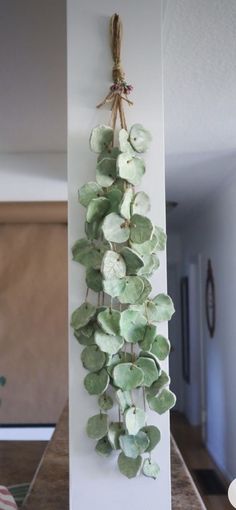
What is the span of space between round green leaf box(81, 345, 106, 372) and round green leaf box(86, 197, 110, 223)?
282 mm

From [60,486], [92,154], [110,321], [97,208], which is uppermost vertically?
[92,154]

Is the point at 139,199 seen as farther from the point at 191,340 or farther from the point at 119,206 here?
the point at 191,340

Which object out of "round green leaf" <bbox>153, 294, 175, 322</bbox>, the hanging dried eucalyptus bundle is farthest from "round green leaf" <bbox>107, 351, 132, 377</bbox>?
"round green leaf" <bbox>153, 294, 175, 322</bbox>

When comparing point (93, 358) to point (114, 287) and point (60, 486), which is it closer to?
point (114, 287)

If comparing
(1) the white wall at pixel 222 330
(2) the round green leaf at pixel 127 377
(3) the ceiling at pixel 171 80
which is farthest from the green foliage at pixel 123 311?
(1) the white wall at pixel 222 330

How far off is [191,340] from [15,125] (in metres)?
3.74

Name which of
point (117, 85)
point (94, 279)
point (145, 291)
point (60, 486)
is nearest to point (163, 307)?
point (145, 291)

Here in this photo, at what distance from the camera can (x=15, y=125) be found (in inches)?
106

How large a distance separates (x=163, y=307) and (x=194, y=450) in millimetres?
4292

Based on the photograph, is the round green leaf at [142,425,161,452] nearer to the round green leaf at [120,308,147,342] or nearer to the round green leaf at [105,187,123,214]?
the round green leaf at [120,308,147,342]

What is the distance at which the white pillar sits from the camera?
Result: 0.98 m

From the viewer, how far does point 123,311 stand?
953 mm

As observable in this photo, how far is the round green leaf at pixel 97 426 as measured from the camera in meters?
0.95

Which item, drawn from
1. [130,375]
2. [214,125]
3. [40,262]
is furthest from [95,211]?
[40,262]
